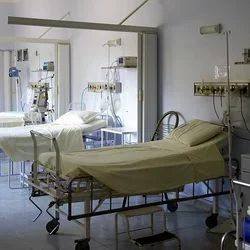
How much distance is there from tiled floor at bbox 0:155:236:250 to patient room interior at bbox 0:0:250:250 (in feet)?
0.06

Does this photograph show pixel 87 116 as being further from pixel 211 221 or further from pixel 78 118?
pixel 211 221

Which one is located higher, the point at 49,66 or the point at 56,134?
the point at 49,66

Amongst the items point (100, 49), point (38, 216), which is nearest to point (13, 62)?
point (100, 49)

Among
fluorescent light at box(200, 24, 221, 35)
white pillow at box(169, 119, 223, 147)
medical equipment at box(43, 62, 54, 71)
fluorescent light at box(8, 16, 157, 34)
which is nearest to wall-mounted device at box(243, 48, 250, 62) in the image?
fluorescent light at box(200, 24, 221, 35)

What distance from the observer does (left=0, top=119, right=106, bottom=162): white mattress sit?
605 centimetres

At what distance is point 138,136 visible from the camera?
6168 mm

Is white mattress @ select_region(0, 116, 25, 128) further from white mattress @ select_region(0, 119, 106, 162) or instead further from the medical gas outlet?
white mattress @ select_region(0, 119, 106, 162)

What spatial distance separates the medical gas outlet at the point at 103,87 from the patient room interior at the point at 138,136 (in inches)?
0.6

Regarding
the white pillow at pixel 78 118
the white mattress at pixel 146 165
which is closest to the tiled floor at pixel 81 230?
the white mattress at pixel 146 165

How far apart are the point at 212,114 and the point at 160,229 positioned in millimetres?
1526

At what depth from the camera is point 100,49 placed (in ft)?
24.7

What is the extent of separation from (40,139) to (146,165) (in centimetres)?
245

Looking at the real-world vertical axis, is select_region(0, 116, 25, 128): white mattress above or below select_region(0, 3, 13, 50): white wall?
below

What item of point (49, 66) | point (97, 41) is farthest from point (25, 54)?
point (97, 41)
